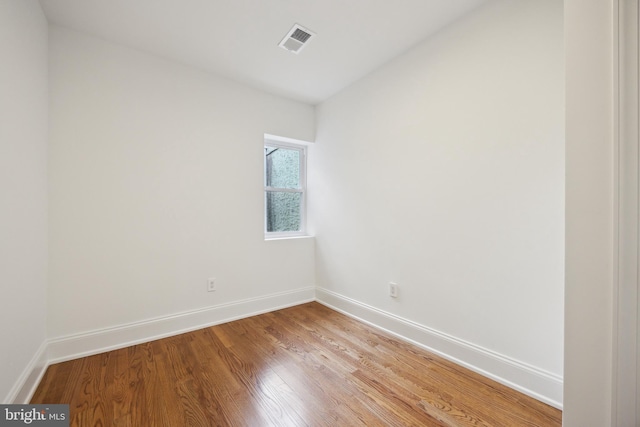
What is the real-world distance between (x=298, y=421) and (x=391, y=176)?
1.92 metres

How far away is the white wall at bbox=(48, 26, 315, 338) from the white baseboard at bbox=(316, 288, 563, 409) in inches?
49.0

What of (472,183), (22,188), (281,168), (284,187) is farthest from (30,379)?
(472,183)

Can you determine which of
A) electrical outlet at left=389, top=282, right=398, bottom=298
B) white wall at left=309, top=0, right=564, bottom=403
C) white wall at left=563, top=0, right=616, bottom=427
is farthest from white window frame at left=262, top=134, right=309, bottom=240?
white wall at left=563, top=0, right=616, bottom=427

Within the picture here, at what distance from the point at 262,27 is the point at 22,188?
73.2 inches

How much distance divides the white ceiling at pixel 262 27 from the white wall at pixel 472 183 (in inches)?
9.6

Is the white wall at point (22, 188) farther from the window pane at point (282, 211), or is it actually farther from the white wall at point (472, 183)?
the white wall at point (472, 183)

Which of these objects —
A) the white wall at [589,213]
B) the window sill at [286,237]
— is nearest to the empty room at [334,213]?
the white wall at [589,213]

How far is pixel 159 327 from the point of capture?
2.25m

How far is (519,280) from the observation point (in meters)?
1.58

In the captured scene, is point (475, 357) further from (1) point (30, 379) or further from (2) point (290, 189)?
(1) point (30, 379)

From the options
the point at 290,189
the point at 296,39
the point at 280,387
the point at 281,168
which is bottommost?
the point at 280,387

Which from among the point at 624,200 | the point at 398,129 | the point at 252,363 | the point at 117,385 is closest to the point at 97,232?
the point at 117,385

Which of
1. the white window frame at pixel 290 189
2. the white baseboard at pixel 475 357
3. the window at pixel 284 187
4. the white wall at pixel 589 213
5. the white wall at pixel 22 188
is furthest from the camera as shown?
the window at pixel 284 187

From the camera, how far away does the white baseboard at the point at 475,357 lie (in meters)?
1.44
